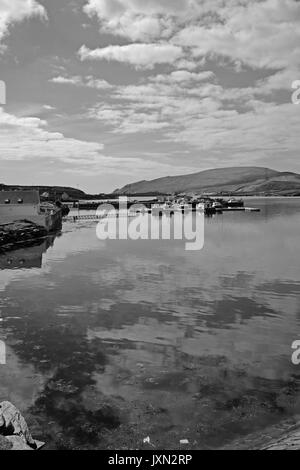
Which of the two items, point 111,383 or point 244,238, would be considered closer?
A: point 111,383

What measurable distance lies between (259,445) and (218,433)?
113 cm

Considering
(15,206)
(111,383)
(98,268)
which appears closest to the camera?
(111,383)

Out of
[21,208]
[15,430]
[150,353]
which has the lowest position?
[150,353]

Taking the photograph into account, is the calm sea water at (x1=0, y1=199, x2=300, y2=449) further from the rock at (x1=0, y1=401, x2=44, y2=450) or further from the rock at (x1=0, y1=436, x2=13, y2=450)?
the rock at (x1=0, y1=436, x2=13, y2=450)

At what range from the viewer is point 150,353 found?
15305mm

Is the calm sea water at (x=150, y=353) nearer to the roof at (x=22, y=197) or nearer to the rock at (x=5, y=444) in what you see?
the rock at (x=5, y=444)

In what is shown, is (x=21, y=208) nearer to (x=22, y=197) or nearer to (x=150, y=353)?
(x=22, y=197)

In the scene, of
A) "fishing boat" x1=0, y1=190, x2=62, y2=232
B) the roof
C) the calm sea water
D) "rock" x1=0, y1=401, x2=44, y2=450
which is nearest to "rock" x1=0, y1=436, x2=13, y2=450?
"rock" x1=0, y1=401, x2=44, y2=450

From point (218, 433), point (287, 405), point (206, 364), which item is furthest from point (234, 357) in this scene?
point (218, 433)

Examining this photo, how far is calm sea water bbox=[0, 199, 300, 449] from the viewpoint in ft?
34.4

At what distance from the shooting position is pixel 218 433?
32.6 feet

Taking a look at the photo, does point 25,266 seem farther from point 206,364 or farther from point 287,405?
point 287,405

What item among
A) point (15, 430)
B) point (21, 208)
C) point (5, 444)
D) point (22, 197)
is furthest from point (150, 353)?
point (22, 197)

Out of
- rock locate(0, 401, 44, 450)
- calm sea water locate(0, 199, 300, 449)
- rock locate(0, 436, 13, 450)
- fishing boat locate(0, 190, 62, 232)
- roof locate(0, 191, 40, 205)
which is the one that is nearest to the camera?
rock locate(0, 436, 13, 450)
